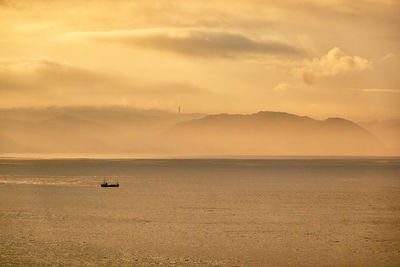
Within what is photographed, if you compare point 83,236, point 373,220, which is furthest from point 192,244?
point 373,220

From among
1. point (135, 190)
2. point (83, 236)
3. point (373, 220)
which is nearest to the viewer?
point (83, 236)

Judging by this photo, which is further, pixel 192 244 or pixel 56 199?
pixel 56 199

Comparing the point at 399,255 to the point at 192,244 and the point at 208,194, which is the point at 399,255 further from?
the point at 208,194

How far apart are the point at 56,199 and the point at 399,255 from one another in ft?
250

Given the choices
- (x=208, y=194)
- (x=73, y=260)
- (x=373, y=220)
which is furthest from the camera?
(x=208, y=194)

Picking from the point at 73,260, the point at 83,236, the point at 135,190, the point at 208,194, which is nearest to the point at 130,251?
the point at 73,260

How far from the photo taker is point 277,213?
9069cm

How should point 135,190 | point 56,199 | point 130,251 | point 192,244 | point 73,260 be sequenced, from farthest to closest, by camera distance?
1. point 135,190
2. point 56,199
3. point 192,244
4. point 130,251
5. point 73,260

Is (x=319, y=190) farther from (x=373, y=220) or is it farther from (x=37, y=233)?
(x=37, y=233)

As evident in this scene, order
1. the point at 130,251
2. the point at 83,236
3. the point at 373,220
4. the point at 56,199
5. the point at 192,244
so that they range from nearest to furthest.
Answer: the point at 130,251
the point at 192,244
the point at 83,236
the point at 373,220
the point at 56,199

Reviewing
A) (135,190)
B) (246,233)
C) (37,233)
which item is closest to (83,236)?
(37,233)

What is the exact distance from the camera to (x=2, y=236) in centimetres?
6519

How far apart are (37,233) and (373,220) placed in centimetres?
5066

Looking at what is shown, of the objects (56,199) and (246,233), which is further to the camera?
(56,199)
